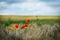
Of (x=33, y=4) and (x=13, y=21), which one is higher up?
(x=33, y=4)

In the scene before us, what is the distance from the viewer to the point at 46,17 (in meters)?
1.27

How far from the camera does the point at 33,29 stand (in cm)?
126

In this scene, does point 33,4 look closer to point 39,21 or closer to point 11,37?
point 39,21

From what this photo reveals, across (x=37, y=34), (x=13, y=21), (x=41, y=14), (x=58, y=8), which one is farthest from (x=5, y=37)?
(x=58, y=8)

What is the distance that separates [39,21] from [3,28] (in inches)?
14.8

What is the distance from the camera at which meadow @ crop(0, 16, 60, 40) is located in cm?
125

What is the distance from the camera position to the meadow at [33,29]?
125cm

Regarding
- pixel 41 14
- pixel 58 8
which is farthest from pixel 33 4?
pixel 58 8

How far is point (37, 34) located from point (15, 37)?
22cm

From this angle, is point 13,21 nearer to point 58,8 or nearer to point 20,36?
point 20,36

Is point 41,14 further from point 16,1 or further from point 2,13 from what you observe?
point 2,13

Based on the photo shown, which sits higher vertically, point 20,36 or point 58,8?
point 58,8

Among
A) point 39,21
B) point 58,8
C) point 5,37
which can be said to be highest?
point 58,8

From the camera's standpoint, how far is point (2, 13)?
129 cm
